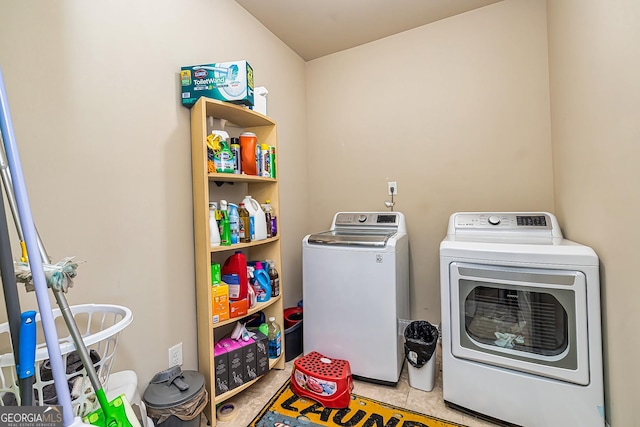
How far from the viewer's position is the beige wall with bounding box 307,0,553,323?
6.49 feet

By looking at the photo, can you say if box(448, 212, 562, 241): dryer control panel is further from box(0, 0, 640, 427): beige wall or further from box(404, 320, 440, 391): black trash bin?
box(404, 320, 440, 391): black trash bin

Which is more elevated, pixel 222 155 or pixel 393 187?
pixel 222 155

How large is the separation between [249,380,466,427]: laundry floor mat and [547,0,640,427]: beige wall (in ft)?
2.55

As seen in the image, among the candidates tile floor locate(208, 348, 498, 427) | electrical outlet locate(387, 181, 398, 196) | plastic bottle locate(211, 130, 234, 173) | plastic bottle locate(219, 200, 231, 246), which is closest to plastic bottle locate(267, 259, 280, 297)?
plastic bottle locate(219, 200, 231, 246)

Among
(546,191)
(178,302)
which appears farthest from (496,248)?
(178,302)

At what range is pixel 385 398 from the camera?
1634 mm

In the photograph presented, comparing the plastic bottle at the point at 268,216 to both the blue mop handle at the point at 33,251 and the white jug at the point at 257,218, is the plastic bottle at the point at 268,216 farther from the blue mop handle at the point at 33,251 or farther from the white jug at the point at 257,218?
the blue mop handle at the point at 33,251

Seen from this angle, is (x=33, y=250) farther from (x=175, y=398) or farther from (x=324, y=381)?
(x=324, y=381)

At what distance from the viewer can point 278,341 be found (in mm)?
1868

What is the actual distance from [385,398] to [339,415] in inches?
11.8

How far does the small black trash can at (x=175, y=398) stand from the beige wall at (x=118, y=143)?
0.12 m

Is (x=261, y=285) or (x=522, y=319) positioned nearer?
(x=522, y=319)

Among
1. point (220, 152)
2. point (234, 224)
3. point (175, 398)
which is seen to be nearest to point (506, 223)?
point (234, 224)

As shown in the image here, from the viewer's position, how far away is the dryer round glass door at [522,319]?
4.13ft
